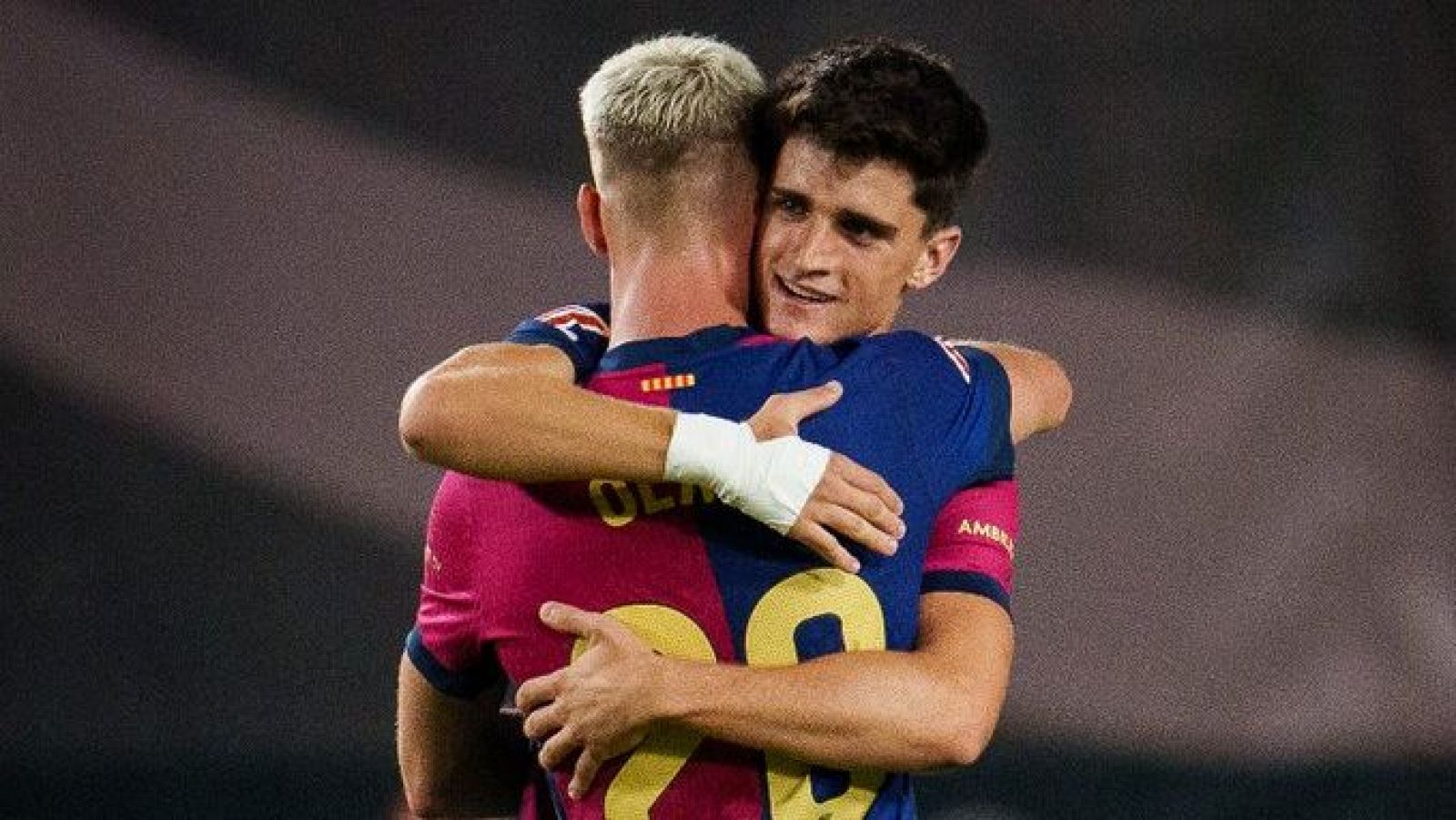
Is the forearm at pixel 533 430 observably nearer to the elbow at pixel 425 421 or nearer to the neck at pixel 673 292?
the elbow at pixel 425 421

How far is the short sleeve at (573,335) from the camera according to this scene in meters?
2.18

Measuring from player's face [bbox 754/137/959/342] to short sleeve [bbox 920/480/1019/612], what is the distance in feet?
0.79

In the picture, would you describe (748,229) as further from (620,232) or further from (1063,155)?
(1063,155)

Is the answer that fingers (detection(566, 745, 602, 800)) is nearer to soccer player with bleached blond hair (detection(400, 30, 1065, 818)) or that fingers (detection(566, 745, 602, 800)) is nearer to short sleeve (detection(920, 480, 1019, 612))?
soccer player with bleached blond hair (detection(400, 30, 1065, 818))

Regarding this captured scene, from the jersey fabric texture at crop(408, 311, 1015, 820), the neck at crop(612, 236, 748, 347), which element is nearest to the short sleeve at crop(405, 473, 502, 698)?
the jersey fabric texture at crop(408, 311, 1015, 820)

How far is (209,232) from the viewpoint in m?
4.14

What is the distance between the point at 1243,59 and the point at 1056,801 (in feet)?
5.17

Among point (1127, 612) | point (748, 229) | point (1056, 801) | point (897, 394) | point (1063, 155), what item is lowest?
point (1056, 801)

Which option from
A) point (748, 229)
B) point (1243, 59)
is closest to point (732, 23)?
point (1243, 59)

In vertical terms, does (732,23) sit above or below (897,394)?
above

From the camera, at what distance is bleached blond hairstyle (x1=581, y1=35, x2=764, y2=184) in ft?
7.35

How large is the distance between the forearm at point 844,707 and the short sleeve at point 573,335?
334 millimetres

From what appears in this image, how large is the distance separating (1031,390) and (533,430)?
2.37ft

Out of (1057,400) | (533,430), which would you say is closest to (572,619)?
(533,430)
